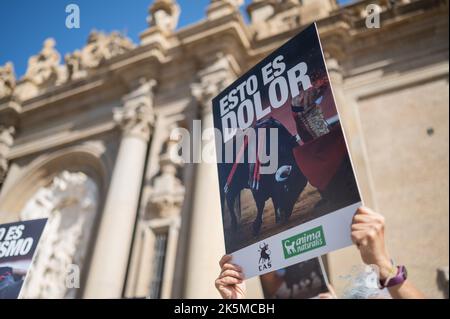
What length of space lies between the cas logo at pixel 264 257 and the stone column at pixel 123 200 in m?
6.26

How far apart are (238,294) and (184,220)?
603 centimetres

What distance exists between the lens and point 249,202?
2.78m

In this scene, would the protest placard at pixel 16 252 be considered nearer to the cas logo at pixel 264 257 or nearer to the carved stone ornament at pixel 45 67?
the cas logo at pixel 264 257

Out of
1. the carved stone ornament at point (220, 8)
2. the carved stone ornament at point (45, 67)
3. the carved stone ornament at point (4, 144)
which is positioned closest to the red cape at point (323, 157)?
the carved stone ornament at point (220, 8)

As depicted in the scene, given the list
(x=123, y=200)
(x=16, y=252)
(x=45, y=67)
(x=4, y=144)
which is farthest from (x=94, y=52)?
(x=16, y=252)

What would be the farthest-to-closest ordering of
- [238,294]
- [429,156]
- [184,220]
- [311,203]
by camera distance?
[184,220] → [429,156] → [238,294] → [311,203]

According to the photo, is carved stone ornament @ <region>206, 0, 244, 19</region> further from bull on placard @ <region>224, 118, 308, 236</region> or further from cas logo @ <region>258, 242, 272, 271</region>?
cas logo @ <region>258, 242, 272, 271</region>

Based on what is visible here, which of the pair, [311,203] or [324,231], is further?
[311,203]

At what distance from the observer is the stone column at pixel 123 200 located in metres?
8.13

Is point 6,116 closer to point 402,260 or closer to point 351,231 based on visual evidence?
point 402,260

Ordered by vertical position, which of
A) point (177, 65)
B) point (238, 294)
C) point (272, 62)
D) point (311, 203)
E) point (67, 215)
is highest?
point (177, 65)

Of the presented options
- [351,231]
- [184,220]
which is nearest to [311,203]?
[351,231]

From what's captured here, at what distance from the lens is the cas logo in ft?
7.98
